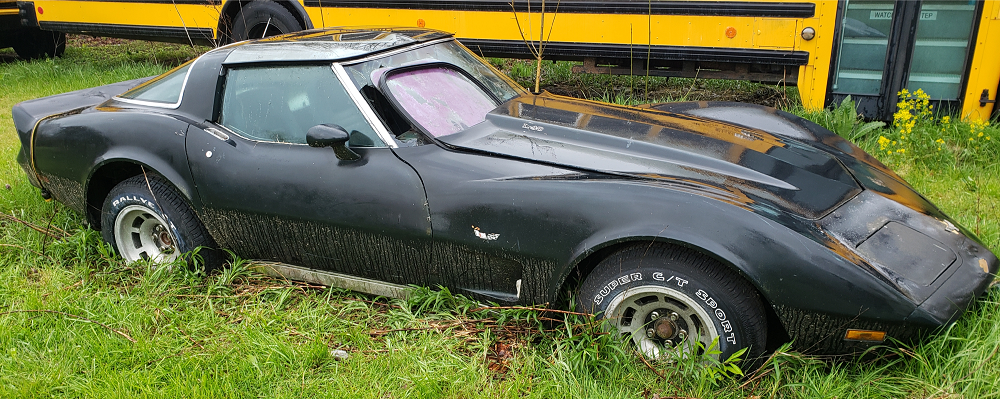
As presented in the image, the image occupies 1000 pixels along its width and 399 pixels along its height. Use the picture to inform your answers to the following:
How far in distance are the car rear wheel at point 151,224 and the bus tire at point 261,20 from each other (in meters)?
3.81

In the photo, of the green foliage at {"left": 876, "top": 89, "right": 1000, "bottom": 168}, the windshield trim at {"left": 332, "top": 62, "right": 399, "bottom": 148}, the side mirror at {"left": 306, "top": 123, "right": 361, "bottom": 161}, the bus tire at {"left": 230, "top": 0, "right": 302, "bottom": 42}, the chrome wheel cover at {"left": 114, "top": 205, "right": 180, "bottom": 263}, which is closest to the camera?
the side mirror at {"left": 306, "top": 123, "right": 361, "bottom": 161}

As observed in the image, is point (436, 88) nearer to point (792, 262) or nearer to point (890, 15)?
point (792, 262)

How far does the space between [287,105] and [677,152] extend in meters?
1.81

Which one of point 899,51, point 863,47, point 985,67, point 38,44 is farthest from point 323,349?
point 38,44

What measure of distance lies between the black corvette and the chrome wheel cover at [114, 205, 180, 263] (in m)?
0.01

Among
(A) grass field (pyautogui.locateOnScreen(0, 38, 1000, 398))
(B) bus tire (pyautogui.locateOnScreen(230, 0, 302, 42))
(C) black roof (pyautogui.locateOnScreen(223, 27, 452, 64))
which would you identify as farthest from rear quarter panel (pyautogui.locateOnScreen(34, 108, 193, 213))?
(B) bus tire (pyautogui.locateOnScreen(230, 0, 302, 42))

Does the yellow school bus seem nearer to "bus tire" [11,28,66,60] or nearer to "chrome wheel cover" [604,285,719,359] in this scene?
"chrome wheel cover" [604,285,719,359]

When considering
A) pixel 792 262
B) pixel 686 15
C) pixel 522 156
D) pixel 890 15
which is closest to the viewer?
pixel 792 262

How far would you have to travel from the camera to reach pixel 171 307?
3.35 m

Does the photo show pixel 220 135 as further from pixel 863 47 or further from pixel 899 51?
pixel 899 51

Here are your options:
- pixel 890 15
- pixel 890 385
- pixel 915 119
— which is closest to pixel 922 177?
pixel 915 119

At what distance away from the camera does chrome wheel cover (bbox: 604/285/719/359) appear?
2.58 m

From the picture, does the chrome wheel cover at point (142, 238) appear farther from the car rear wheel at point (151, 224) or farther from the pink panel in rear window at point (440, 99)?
the pink panel in rear window at point (440, 99)

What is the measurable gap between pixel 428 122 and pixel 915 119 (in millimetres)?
3980
